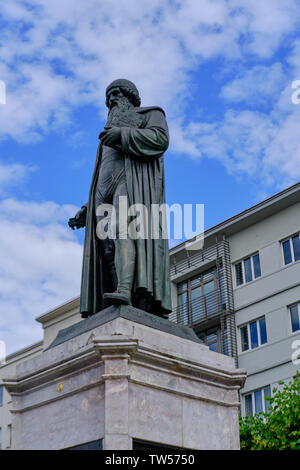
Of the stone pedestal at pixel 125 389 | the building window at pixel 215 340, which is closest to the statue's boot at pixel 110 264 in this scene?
the stone pedestal at pixel 125 389

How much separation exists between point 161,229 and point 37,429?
9.75 feet

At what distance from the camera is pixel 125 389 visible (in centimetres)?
747

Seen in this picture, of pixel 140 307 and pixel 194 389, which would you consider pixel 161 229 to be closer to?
pixel 140 307

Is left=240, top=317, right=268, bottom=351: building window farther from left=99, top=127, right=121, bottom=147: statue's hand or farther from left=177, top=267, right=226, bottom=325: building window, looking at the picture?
left=99, top=127, right=121, bottom=147: statue's hand

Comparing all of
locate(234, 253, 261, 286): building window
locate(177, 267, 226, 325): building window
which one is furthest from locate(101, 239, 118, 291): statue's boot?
locate(177, 267, 226, 325): building window

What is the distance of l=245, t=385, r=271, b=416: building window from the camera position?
1464 inches

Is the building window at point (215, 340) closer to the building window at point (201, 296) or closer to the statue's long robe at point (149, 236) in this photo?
the building window at point (201, 296)

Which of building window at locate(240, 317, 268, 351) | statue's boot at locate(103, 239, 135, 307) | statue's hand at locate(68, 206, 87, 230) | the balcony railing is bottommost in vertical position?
statue's boot at locate(103, 239, 135, 307)

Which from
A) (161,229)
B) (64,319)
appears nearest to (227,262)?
(64,319)

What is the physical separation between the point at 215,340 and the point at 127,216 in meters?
34.1

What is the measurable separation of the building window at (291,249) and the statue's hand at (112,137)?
101ft

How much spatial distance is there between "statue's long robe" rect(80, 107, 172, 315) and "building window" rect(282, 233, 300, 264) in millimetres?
30126

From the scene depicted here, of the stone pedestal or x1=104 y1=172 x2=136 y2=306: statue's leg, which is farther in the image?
x1=104 y1=172 x2=136 y2=306: statue's leg

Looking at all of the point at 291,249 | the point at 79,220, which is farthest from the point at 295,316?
the point at 79,220
